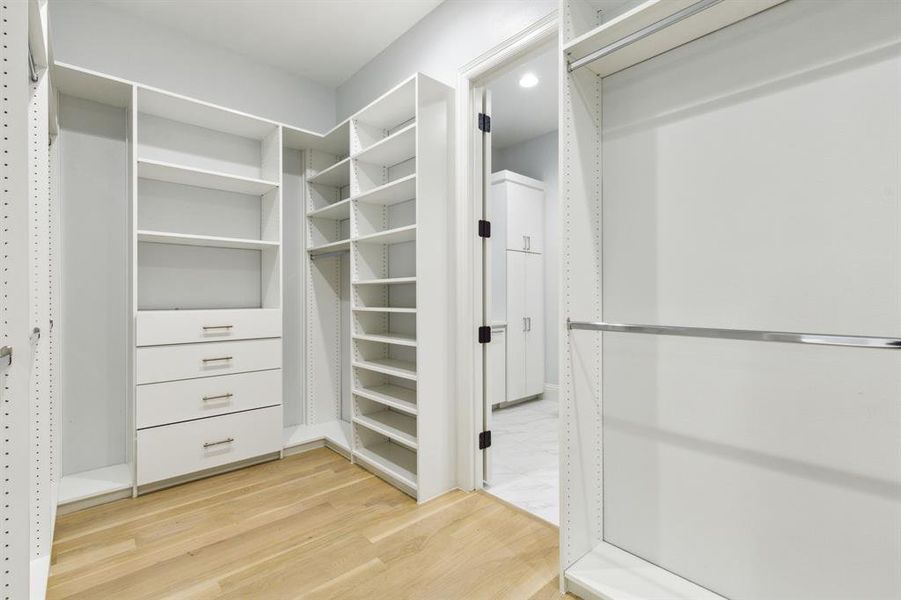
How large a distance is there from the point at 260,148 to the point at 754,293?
311cm

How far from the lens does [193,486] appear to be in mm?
2404

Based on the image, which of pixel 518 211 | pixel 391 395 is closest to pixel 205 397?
pixel 391 395

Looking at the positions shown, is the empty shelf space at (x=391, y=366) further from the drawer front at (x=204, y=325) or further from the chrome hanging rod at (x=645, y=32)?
the chrome hanging rod at (x=645, y=32)

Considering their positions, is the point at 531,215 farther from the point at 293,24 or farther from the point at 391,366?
the point at 293,24

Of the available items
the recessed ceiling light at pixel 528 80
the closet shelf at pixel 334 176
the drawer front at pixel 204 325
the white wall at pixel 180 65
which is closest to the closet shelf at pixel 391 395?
the drawer front at pixel 204 325

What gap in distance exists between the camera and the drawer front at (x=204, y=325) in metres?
2.30

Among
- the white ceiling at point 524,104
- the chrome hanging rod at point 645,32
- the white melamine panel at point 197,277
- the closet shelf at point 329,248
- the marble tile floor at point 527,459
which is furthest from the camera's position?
the white ceiling at point 524,104

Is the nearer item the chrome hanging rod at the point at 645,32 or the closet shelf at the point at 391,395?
the chrome hanging rod at the point at 645,32

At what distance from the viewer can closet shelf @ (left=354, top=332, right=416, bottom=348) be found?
7.57ft

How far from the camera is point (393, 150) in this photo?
253cm

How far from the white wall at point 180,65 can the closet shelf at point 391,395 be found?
2.11m

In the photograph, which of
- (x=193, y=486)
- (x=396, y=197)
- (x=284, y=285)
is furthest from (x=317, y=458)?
(x=396, y=197)

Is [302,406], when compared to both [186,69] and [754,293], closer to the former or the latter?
[186,69]

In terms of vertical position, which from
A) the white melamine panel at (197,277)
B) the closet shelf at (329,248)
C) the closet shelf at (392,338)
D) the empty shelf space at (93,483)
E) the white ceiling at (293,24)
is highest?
the white ceiling at (293,24)
